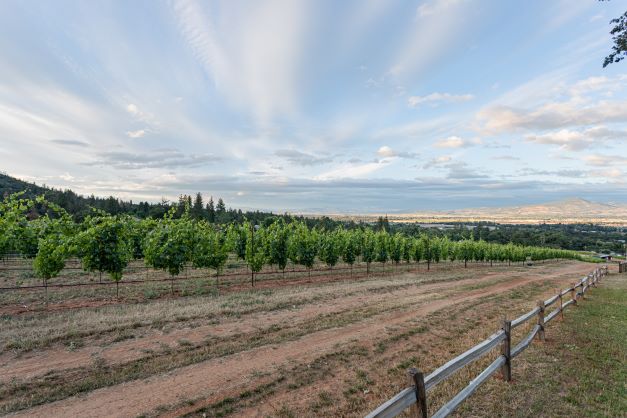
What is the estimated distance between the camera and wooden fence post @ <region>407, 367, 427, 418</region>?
4.22 metres

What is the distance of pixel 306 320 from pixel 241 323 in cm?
228

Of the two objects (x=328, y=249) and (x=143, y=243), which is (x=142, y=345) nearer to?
(x=143, y=243)

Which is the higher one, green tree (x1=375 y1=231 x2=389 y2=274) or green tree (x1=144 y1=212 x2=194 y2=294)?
green tree (x1=144 y1=212 x2=194 y2=294)

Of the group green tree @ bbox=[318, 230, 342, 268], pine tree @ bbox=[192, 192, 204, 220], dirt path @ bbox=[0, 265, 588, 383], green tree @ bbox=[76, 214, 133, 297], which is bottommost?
dirt path @ bbox=[0, 265, 588, 383]

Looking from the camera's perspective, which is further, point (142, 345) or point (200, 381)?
point (142, 345)

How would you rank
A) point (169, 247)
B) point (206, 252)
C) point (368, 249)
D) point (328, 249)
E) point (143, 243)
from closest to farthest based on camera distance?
1. point (169, 247)
2. point (143, 243)
3. point (206, 252)
4. point (328, 249)
5. point (368, 249)

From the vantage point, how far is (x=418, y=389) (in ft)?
14.1

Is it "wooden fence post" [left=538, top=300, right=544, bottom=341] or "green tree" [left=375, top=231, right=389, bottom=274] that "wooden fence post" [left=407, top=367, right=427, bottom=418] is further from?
"green tree" [left=375, top=231, right=389, bottom=274]

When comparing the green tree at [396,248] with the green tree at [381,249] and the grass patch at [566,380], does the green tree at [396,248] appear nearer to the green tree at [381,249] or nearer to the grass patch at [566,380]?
the green tree at [381,249]

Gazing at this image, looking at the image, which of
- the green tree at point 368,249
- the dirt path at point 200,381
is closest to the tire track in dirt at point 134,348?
the dirt path at point 200,381

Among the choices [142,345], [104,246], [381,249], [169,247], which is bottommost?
[142,345]

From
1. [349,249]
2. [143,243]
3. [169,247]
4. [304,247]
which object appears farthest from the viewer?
[349,249]

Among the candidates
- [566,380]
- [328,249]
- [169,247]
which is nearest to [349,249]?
[328,249]

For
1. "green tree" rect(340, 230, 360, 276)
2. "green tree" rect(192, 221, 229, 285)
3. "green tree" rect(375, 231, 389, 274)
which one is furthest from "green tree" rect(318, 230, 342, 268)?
"green tree" rect(192, 221, 229, 285)
